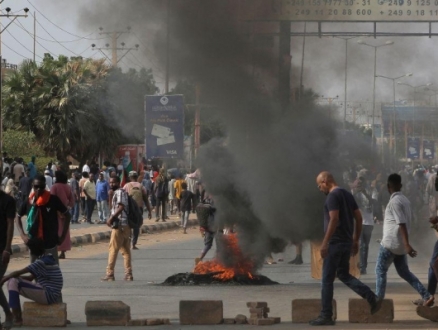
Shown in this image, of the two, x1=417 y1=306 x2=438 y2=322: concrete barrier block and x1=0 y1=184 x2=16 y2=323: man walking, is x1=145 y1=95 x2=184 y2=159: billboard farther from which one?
x1=0 y1=184 x2=16 y2=323: man walking

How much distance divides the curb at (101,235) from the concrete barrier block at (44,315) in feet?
35.8

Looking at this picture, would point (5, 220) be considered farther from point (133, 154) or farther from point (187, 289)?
point (133, 154)

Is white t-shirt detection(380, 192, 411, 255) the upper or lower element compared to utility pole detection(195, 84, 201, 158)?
lower

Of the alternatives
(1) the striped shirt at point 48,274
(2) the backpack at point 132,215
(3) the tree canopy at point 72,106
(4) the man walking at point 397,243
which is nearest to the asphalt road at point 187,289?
(4) the man walking at point 397,243

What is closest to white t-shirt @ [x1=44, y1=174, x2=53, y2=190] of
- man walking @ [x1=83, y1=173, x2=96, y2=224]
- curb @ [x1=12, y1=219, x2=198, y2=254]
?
man walking @ [x1=83, y1=173, x2=96, y2=224]

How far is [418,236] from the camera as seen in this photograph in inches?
853

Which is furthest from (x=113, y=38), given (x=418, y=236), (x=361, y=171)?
(x=418, y=236)

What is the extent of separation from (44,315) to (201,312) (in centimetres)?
162

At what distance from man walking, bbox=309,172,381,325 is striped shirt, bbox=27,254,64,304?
103 inches

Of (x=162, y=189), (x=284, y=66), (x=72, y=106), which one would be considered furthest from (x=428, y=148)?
(x=284, y=66)

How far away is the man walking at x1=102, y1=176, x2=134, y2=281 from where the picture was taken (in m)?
16.0

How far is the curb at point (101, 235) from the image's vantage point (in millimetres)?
22219

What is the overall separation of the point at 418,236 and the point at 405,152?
30760mm

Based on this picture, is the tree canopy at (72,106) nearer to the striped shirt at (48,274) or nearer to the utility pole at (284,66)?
the utility pole at (284,66)
